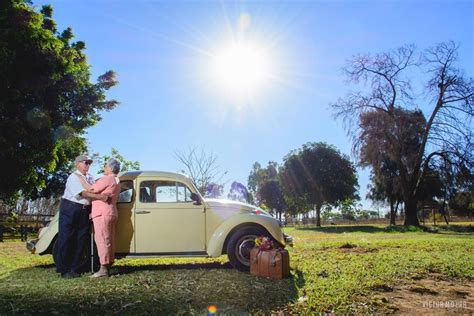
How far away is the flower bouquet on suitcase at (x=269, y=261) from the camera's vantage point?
19.5 ft

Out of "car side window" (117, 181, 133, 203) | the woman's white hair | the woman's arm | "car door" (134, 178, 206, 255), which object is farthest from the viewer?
"car side window" (117, 181, 133, 203)

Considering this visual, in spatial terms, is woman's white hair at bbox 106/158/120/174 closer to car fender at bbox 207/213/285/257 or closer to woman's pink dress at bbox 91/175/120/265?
woman's pink dress at bbox 91/175/120/265

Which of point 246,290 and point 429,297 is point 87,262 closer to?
point 246,290

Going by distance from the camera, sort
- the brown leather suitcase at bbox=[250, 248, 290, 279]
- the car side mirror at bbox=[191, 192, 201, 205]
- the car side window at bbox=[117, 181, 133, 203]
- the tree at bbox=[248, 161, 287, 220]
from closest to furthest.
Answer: the brown leather suitcase at bbox=[250, 248, 290, 279] → the car side window at bbox=[117, 181, 133, 203] → the car side mirror at bbox=[191, 192, 201, 205] → the tree at bbox=[248, 161, 287, 220]

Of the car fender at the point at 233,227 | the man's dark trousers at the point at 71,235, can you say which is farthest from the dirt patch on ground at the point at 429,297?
the man's dark trousers at the point at 71,235

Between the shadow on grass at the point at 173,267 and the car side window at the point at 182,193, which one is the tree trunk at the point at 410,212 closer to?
the shadow on grass at the point at 173,267

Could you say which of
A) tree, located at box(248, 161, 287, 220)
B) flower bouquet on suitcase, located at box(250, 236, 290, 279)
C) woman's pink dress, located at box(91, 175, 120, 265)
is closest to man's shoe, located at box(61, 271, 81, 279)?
woman's pink dress, located at box(91, 175, 120, 265)

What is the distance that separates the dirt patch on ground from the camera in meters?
4.33

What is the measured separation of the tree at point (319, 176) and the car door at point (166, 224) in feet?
131

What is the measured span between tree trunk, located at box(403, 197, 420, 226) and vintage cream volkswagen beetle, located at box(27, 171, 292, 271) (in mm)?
25426

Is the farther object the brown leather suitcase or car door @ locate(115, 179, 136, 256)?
car door @ locate(115, 179, 136, 256)

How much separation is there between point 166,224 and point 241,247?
1457mm

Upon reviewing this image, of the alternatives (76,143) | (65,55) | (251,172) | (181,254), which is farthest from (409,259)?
(251,172)

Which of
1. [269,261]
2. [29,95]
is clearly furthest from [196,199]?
[29,95]
